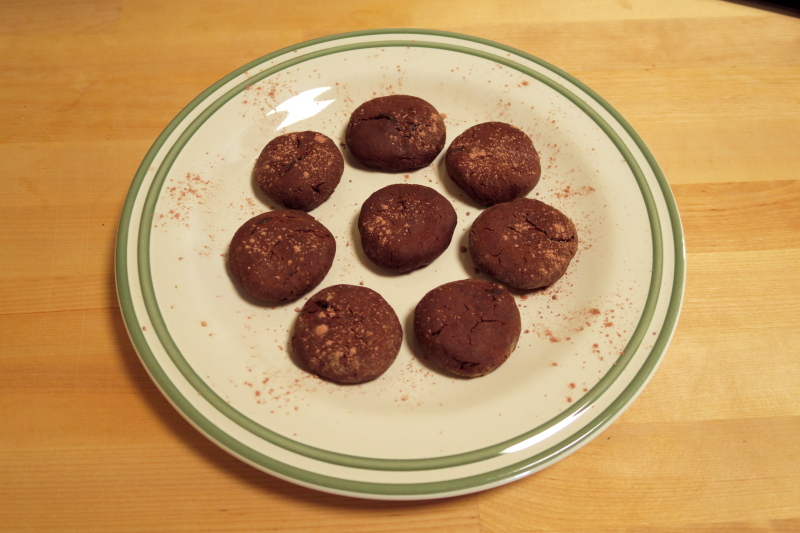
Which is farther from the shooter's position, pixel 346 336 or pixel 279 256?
pixel 279 256

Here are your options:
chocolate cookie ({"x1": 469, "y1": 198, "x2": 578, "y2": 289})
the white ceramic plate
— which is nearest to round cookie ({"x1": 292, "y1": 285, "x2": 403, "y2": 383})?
the white ceramic plate

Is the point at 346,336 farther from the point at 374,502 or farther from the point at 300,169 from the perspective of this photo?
the point at 300,169

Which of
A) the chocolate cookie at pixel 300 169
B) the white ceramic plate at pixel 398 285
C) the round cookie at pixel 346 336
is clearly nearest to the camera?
the white ceramic plate at pixel 398 285

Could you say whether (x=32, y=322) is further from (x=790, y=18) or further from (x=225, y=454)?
(x=790, y=18)

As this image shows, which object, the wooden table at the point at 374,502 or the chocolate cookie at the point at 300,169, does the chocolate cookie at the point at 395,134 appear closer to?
the chocolate cookie at the point at 300,169

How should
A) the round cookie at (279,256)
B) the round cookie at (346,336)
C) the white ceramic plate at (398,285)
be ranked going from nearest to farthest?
the white ceramic plate at (398,285) < the round cookie at (346,336) < the round cookie at (279,256)

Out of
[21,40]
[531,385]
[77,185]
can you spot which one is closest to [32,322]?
[77,185]

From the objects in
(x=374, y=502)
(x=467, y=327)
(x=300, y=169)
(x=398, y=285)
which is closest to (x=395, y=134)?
(x=300, y=169)

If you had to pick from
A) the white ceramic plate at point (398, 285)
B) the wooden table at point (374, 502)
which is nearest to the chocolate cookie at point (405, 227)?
the white ceramic plate at point (398, 285)
